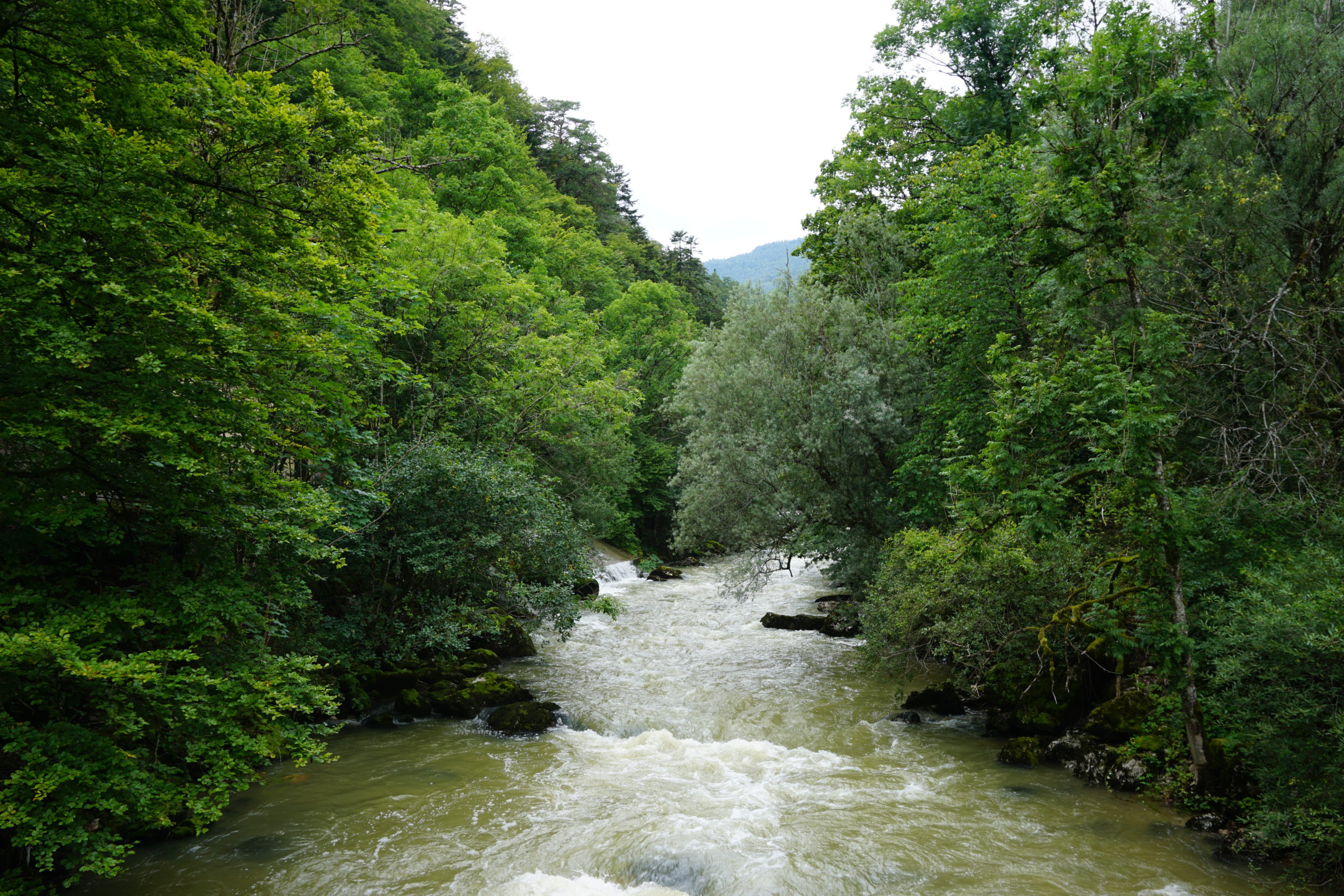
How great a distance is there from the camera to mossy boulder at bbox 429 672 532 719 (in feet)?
43.2

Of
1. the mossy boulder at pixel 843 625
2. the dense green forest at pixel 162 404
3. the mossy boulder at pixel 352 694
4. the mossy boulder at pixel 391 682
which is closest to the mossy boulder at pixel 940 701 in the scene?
the mossy boulder at pixel 843 625

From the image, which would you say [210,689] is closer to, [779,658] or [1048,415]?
[1048,415]

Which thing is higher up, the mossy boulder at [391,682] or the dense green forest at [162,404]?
the dense green forest at [162,404]

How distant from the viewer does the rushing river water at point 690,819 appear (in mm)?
7438

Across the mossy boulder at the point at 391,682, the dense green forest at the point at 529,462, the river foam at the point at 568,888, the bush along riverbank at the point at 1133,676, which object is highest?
the dense green forest at the point at 529,462

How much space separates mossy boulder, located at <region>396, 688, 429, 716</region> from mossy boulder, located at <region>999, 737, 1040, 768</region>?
10006 millimetres

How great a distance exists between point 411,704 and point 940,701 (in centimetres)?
995

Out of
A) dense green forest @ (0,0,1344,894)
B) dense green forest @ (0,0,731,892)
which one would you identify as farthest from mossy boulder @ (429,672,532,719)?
dense green forest @ (0,0,731,892)

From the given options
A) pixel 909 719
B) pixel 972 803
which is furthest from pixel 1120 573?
pixel 909 719

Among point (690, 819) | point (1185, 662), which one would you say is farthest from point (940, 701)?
point (690, 819)

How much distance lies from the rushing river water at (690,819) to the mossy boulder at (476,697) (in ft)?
1.54

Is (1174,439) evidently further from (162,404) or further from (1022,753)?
(162,404)

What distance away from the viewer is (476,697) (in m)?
13.5

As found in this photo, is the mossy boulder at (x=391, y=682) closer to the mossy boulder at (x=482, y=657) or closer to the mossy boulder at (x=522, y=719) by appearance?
the mossy boulder at (x=482, y=657)
